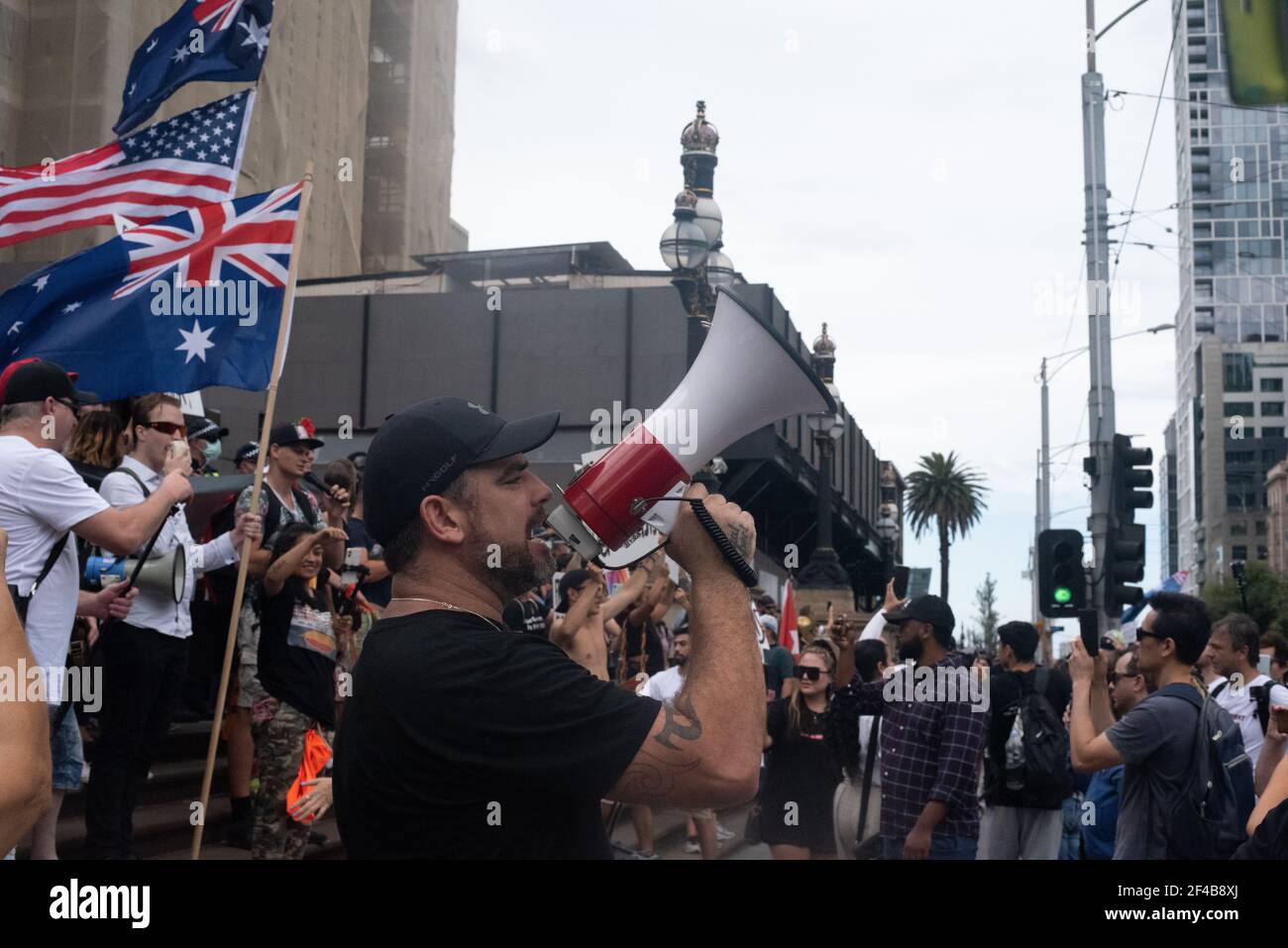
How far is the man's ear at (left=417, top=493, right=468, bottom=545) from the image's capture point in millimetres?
2430

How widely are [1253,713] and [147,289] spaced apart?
6962 millimetres

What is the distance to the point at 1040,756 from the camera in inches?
289

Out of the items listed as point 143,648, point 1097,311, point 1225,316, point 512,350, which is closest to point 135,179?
point 143,648

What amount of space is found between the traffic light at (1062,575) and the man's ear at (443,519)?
28.2 ft

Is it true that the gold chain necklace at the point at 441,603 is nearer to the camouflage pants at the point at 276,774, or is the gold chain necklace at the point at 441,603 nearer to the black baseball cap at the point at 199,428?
the camouflage pants at the point at 276,774

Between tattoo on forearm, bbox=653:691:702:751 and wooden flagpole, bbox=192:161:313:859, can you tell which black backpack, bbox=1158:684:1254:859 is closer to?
tattoo on forearm, bbox=653:691:702:751

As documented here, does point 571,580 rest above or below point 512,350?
below

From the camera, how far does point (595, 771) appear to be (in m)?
2.13

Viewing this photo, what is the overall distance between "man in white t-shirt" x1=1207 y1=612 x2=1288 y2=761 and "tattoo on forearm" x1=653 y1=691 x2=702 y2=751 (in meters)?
6.29

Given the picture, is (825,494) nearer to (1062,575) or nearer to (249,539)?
(1062,575)

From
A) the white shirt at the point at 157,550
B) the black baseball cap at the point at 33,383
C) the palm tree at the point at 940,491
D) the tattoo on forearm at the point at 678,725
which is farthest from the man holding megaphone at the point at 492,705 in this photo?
the palm tree at the point at 940,491

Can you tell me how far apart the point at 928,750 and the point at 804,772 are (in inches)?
50.6

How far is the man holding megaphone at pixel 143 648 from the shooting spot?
554cm

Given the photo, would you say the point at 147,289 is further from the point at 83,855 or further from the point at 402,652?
the point at 402,652
